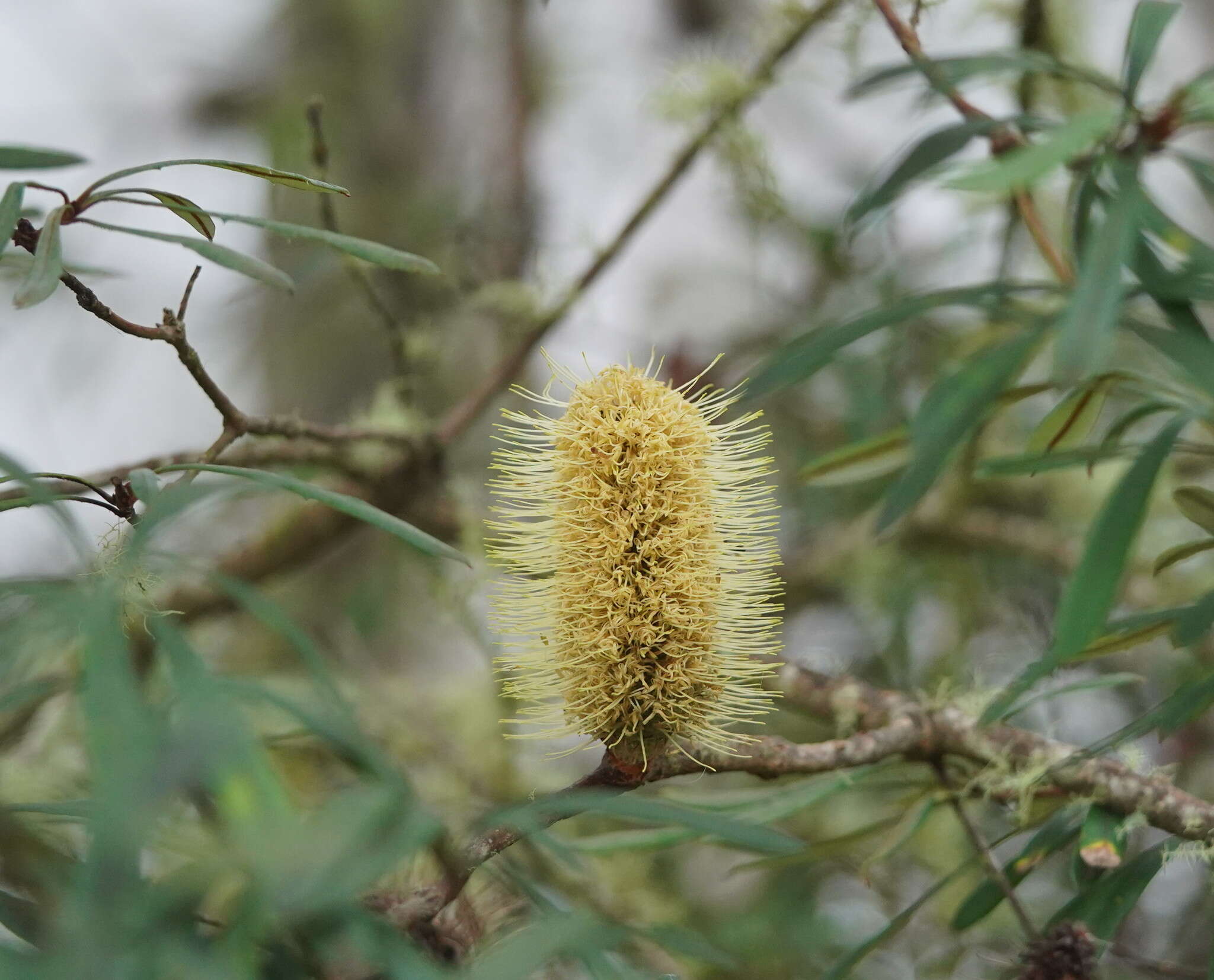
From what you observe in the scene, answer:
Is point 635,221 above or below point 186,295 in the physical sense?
above

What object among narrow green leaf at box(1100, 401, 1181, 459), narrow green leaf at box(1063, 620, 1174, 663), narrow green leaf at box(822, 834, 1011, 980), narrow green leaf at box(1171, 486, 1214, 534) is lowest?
narrow green leaf at box(822, 834, 1011, 980)

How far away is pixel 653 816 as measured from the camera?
0.29 meters

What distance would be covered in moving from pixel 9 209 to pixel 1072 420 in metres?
0.47

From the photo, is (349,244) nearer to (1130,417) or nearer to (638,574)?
(638,574)

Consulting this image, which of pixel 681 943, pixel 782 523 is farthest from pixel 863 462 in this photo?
pixel 782 523

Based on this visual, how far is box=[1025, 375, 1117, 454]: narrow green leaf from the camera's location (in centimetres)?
50

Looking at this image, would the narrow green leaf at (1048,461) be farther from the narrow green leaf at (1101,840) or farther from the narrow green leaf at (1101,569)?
the narrow green leaf at (1101,840)

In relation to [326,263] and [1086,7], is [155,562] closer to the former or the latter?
[326,263]

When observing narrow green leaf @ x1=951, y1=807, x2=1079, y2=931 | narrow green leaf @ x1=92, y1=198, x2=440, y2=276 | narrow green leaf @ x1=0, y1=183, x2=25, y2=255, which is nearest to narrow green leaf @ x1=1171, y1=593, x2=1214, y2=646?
narrow green leaf @ x1=951, y1=807, x2=1079, y2=931

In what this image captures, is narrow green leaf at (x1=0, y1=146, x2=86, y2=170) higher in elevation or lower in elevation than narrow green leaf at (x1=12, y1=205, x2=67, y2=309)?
higher

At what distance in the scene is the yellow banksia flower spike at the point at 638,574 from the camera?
39 cm

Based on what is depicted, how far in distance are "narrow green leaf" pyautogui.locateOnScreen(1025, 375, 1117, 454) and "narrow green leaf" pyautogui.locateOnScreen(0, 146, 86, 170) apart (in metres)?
0.44

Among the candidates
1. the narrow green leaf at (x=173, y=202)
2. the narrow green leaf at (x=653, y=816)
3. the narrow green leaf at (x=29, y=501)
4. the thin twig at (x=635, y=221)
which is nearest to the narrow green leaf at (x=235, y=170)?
the narrow green leaf at (x=173, y=202)

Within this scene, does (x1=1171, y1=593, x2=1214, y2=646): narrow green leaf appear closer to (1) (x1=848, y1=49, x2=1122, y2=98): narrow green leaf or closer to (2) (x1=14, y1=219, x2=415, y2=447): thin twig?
(1) (x1=848, y1=49, x2=1122, y2=98): narrow green leaf
